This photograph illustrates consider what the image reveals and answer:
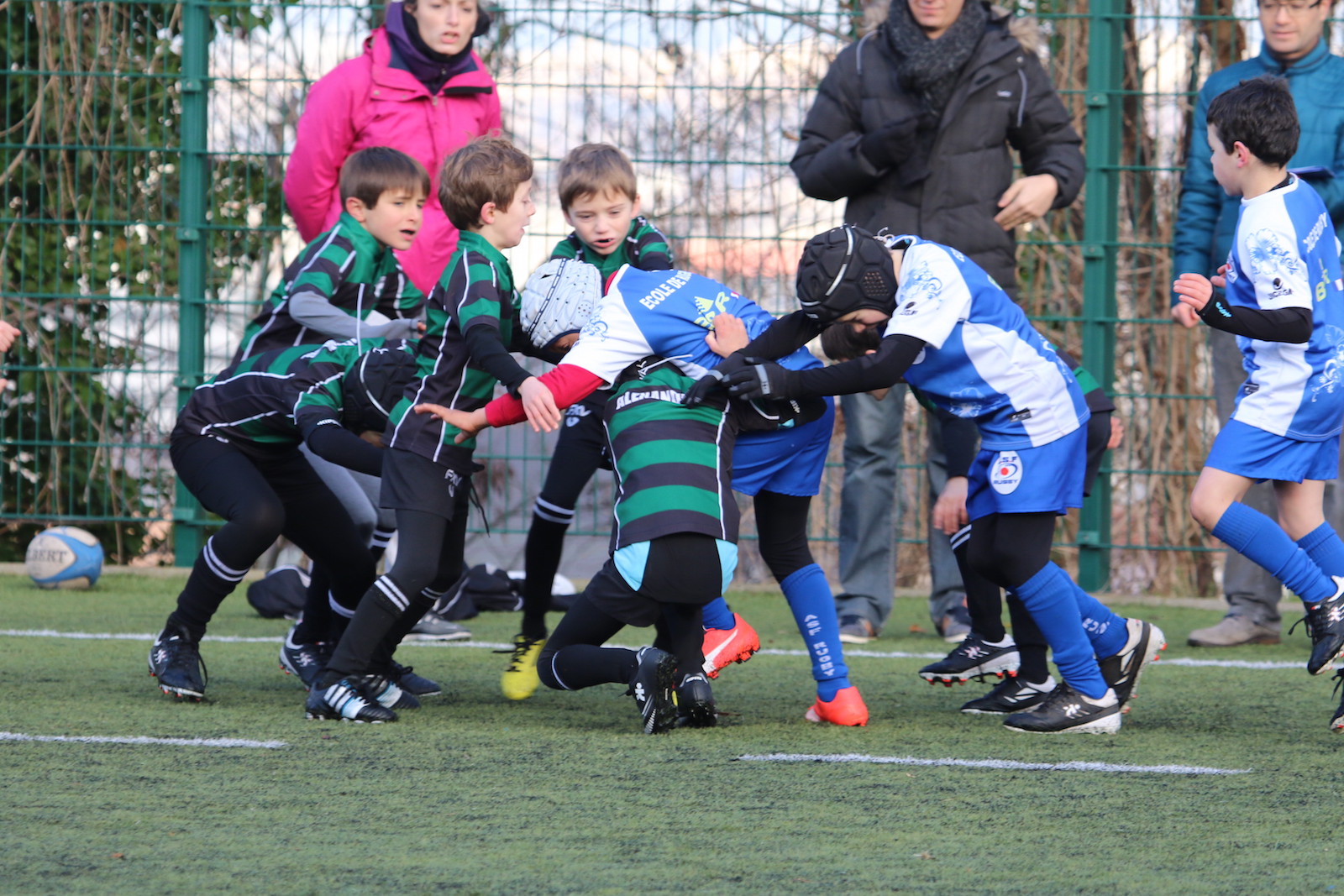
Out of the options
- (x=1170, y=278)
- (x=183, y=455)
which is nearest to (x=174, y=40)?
(x=183, y=455)

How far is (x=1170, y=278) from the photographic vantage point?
22.7 ft

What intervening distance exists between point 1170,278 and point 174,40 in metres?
4.46

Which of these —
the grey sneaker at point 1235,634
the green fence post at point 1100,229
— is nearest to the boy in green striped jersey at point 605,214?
the grey sneaker at point 1235,634

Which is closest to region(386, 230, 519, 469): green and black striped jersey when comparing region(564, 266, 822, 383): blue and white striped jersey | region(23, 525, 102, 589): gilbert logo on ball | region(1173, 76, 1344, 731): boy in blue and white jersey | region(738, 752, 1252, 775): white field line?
region(564, 266, 822, 383): blue and white striped jersey

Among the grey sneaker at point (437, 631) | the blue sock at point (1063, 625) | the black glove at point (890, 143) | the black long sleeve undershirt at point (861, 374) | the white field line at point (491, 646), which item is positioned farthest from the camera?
the grey sneaker at point (437, 631)

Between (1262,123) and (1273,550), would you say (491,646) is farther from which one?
(1262,123)

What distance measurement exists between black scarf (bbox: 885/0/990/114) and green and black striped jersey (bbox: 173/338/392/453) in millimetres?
2078

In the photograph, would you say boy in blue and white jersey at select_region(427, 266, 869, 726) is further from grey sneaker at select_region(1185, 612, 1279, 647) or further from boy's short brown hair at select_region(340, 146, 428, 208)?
grey sneaker at select_region(1185, 612, 1279, 647)

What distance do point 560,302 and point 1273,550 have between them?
6.20 ft

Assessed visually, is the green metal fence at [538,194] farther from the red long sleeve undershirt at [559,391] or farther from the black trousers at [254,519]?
the red long sleeve undershirt at [559,391]

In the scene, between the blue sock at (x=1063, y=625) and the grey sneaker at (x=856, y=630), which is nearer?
the blue sock at (x=1063, y=625)

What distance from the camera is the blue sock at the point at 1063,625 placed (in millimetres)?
3852

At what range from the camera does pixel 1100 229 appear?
6.93 metres

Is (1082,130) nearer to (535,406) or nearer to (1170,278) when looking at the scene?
(1170,278)
